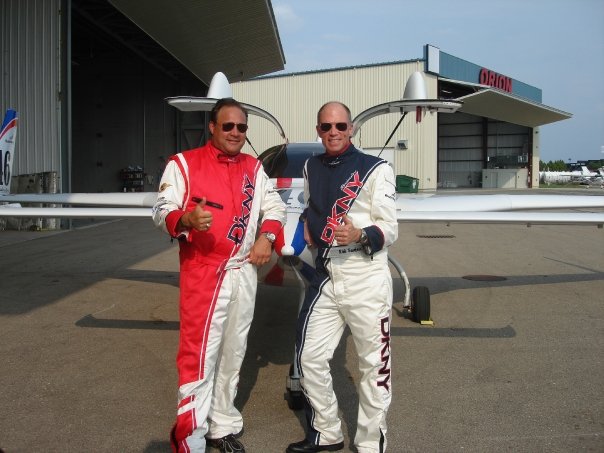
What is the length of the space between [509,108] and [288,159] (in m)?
43.6

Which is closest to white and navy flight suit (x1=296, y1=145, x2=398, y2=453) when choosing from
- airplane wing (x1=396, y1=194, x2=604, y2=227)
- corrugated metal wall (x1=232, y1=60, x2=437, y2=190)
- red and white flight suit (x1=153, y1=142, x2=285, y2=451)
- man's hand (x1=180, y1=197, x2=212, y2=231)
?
red and white flight suit (x1=153, y1=142, x2=285, y2=451)

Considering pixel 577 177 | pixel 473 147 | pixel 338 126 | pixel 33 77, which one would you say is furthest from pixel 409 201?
pixel 577 177

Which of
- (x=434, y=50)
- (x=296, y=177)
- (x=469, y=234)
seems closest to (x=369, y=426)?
(x=296, y=177)

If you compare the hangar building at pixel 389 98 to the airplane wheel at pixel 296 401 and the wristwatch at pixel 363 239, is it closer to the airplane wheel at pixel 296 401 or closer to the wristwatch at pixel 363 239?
the airplane wheel at pixel 296 401

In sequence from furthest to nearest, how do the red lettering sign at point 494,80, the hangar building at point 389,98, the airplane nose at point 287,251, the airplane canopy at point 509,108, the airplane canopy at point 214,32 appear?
the red lettering sign at point 494,80
the airplane canopy at point 509,108
the hangar building at point 389,98
the airplane canopy at point 214,32
the airplane nose at point 287,251

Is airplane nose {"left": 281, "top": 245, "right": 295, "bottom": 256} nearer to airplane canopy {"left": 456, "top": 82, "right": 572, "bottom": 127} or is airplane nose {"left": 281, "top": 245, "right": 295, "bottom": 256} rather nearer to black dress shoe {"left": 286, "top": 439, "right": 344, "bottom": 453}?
black dress shoe {"left": 286, "top": 439, "right": 344, "bottom": 453}

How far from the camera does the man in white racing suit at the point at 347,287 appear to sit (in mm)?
2836

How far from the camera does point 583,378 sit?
13.6ft

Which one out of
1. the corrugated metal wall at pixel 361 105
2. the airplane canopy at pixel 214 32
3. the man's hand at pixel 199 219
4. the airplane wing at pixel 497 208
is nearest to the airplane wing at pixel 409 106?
the airplane wing at pixel 497 208

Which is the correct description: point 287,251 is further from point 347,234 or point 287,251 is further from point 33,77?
point 33,77

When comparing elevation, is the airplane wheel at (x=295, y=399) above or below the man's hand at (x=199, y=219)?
below

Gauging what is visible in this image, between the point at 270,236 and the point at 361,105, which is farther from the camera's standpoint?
the point at 361,105

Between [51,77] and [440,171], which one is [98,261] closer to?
[51,77]

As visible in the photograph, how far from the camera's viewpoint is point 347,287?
113 inches
